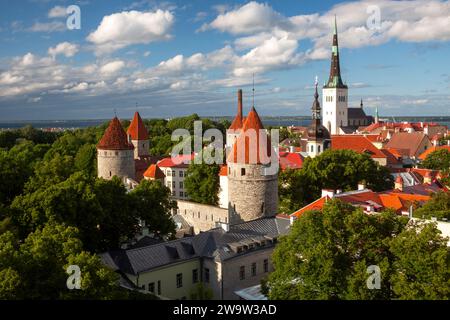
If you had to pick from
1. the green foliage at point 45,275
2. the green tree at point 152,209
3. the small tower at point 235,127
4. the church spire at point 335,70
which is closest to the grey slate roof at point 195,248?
the green tree at point 152,209

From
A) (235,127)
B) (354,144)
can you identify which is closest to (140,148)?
(235,127)

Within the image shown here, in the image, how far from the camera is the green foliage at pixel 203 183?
41.8 meters

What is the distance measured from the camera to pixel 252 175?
99.2ft

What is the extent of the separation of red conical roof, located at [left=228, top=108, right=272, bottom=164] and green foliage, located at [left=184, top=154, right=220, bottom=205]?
446 inches

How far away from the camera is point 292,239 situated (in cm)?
1841

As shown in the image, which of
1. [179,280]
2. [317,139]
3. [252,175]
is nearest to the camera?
[179,280]

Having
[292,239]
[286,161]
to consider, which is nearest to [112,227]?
[292,239]

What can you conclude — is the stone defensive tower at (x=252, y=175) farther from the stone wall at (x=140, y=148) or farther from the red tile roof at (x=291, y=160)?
the stone wall at (x=140, y=148)

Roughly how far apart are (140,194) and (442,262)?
59.7 ft

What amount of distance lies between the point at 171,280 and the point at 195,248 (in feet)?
7.27

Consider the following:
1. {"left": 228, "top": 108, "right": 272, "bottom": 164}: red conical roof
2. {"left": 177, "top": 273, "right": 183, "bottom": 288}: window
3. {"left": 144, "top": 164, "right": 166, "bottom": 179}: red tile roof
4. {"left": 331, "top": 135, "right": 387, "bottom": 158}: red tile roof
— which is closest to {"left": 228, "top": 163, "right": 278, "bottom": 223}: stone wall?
{"left": 228, "top": 108, "right": 272, "bottom": 164}: red conical roof

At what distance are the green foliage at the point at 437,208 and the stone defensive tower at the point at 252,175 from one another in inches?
336

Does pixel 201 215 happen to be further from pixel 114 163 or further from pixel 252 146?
pixel 114 163
